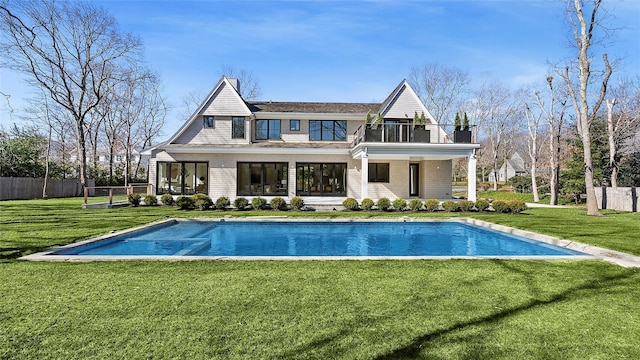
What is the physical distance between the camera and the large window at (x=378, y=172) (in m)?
22.2

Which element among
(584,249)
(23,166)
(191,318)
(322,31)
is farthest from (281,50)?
(23,166)

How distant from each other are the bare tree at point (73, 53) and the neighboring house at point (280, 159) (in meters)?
12.9

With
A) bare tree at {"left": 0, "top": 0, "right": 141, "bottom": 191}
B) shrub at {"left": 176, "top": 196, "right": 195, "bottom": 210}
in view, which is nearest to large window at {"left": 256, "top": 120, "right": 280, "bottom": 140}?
shrub at {"left": 176, "top": 196, "right": 195, "bottom": 210}

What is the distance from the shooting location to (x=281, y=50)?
21750 mm

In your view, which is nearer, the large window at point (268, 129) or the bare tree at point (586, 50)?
the bare tree at point (586, 50)

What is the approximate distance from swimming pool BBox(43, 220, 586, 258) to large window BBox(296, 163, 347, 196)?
7731 mm

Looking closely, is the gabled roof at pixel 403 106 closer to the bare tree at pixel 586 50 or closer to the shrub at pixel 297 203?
the bare tree at pixel 586 50

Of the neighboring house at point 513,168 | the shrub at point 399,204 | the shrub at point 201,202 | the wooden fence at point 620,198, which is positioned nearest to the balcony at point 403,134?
the shrub at point 399,204

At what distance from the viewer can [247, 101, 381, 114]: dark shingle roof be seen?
910 inches

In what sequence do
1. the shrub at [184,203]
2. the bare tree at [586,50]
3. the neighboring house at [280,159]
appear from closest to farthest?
the bare tree at [586,50], the shrub at [184,203], the neighboring house at [280,159]

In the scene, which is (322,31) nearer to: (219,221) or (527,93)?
(219,221)

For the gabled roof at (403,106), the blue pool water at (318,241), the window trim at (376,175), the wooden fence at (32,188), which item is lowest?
the blue pool water at (318,241)

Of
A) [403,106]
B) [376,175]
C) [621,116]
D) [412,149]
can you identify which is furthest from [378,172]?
[621,116]

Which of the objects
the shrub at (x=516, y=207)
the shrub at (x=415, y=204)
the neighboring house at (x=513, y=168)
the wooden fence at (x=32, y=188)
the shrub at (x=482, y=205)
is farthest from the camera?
the neighboring house at (x=513, y=168)
